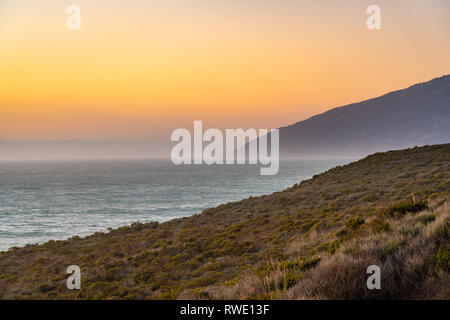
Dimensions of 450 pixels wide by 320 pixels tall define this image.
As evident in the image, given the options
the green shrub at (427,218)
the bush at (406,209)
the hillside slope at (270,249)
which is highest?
the green shrub at (427,218)

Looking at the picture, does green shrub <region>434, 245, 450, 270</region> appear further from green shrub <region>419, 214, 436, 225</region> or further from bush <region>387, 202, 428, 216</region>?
bush <region>387, 202, 428, 216</region>

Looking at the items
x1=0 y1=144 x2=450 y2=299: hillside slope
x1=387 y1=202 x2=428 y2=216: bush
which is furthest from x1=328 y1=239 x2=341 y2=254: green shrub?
x1=387 y1=202 x2=428 y2=216: bush

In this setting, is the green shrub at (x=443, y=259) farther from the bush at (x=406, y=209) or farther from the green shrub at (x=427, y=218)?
the bush at (x=406, y=209)

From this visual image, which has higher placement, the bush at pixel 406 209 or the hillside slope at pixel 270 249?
the bush at pixel 406 209

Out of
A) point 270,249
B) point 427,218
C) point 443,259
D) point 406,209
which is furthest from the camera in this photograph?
point 270,249

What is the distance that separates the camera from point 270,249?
45.4 feet

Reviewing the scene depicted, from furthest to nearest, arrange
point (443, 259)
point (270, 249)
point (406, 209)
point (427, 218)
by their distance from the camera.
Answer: point (270, 249) < point (406, 209) < point (427, 218) < point (443, 259)

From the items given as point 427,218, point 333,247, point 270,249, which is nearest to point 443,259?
point 333,247

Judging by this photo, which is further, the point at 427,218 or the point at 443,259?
the point at 427,218

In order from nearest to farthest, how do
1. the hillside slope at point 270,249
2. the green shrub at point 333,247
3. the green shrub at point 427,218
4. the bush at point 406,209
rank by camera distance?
the hillside slope at point 270,249 < the green shrub at point 333,247 < the green shrub at point 427,218 < the bush at point 406,209

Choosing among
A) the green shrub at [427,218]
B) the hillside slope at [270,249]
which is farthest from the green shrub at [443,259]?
the green shrub at [427,218]

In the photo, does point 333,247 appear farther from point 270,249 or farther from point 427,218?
point 270,249

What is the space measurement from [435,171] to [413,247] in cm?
2226

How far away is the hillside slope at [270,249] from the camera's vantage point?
6.07m
